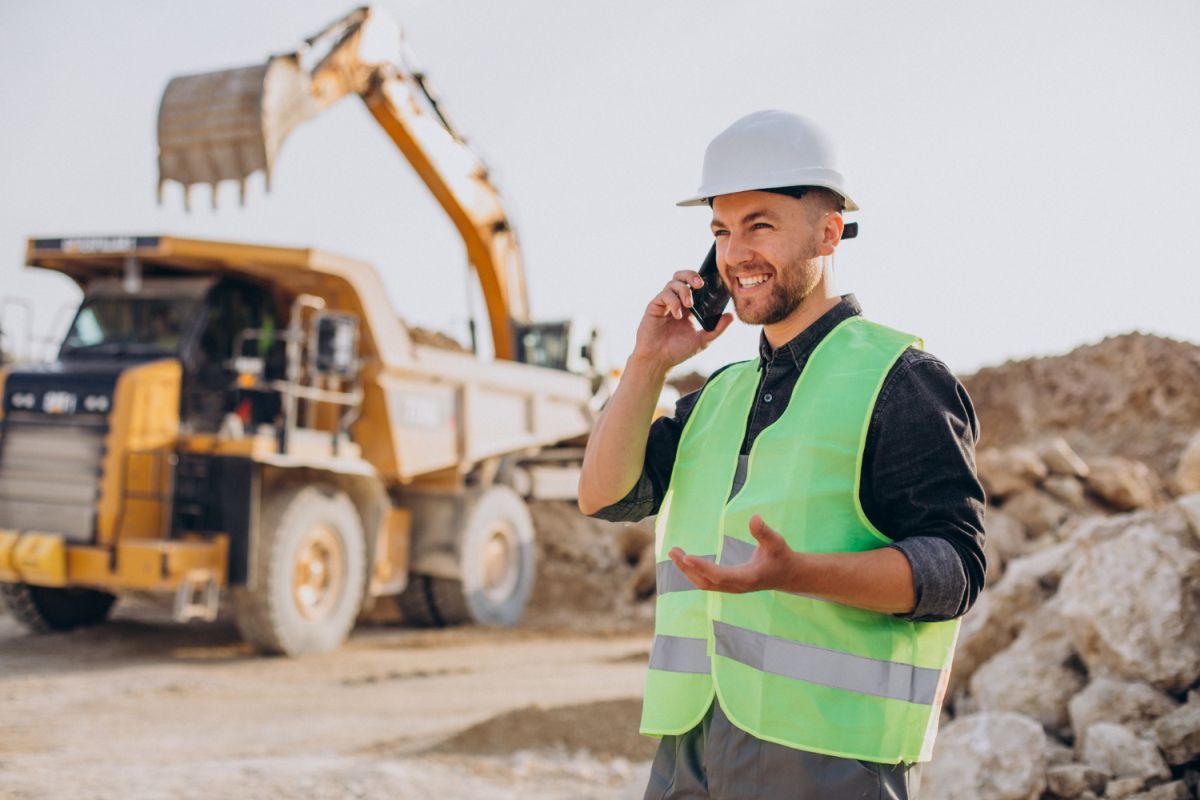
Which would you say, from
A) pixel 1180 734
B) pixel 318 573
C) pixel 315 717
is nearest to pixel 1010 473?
pixel 318 573

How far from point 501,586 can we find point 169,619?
2840 millimetres

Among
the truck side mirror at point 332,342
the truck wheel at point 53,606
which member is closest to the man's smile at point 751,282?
the truck side mirror at point 332,342

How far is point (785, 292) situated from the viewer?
2082mm

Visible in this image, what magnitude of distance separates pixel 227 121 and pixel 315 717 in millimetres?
4410

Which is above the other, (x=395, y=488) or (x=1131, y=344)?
(x=1131, y=344)

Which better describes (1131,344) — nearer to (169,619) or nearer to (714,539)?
(169,619)

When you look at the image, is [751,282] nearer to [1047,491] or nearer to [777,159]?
[777,159]

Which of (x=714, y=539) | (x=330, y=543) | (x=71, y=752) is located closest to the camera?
(x=714, y=539)

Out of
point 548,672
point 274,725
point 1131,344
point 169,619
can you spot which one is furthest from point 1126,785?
point 1131,344

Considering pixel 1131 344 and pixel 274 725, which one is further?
pixel 1131 344

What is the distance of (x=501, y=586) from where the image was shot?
11031 millimetres

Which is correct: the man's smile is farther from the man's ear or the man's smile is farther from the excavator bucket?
the excavator bucket

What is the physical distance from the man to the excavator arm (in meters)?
7.09

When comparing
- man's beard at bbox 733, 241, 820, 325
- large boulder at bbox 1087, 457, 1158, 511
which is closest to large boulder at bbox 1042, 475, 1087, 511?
large boulder at bbox 1087, 457, 1158, 511
